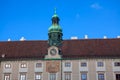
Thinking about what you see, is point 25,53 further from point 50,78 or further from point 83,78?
point 83,78

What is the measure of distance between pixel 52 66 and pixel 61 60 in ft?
6.88

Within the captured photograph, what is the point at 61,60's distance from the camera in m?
71.8

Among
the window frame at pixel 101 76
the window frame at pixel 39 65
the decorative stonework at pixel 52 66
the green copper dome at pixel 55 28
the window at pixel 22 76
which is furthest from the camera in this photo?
the green copper dome at pixel 55 28

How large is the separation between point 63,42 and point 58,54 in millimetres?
4940

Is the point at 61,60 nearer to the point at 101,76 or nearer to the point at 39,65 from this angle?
the point at 39,65

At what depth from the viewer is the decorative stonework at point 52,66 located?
71.2m

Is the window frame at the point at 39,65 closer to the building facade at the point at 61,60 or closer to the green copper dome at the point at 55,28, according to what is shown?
the building facade at the point at 61,60

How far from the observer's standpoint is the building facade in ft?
232

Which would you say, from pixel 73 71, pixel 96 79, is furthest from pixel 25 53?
pixel 96 79

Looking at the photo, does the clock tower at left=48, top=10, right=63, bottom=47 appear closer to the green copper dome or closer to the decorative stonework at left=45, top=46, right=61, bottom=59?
the green copper dome

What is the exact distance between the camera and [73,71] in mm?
71062

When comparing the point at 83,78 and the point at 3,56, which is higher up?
the point at 3,56

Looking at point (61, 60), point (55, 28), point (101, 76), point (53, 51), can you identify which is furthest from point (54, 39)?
point (101, 76)

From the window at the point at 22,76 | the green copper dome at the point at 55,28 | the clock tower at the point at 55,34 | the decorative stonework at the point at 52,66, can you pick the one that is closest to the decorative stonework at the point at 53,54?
the decorative stonework at the point at 52,66
